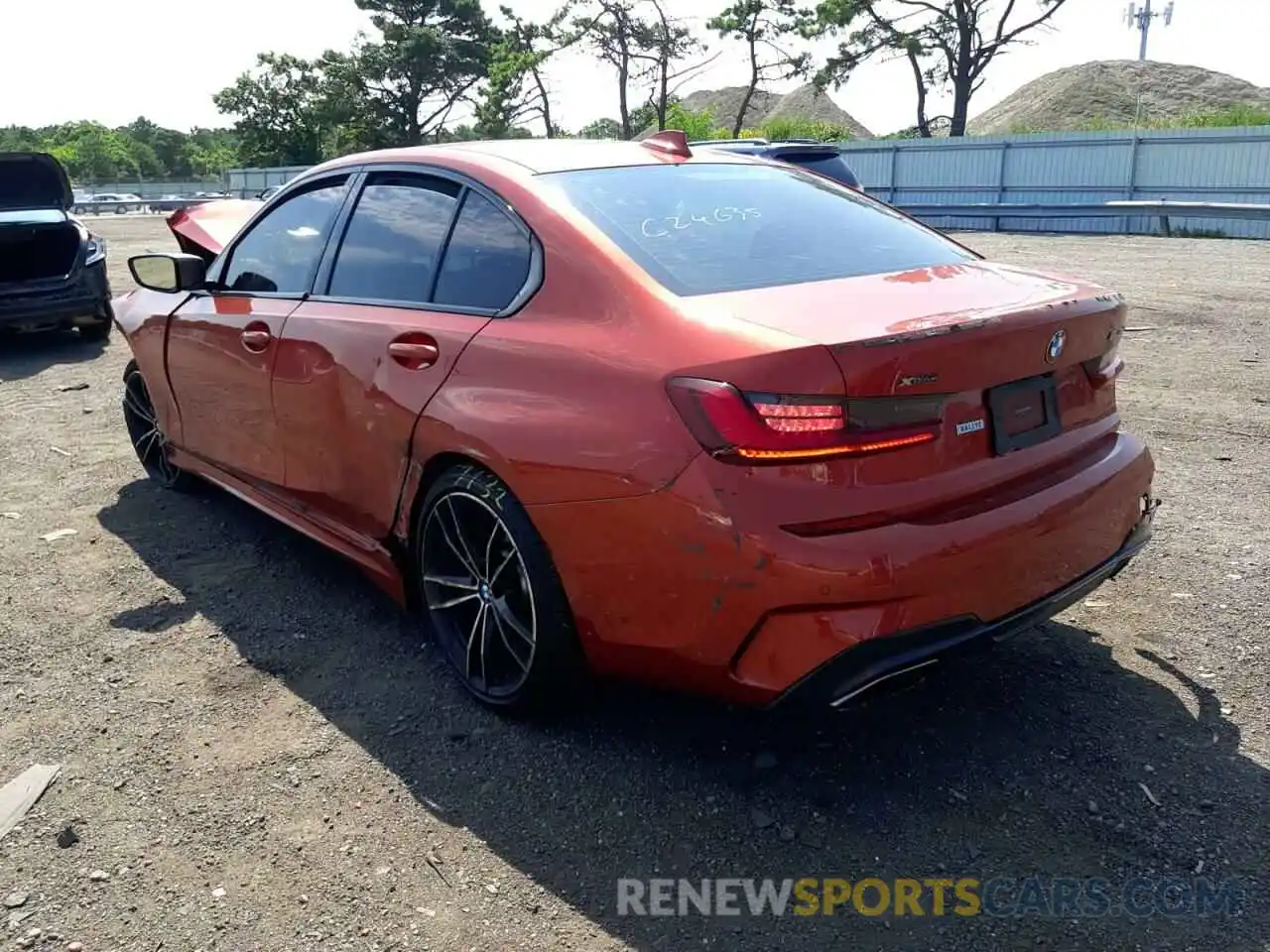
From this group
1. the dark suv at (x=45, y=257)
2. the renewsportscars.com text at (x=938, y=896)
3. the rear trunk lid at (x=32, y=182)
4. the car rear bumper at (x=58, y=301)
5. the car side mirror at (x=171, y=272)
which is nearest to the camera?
the renewsportscars.com text at (x=938, y=896)

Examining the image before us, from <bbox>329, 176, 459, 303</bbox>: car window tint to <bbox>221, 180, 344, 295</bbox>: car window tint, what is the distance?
211mm

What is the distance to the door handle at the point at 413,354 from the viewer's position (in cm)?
312

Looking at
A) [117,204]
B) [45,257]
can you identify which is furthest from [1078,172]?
[117,204]

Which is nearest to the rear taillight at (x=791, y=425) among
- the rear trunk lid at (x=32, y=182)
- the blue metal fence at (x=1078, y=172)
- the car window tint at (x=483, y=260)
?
the car window tint at (x=483, y=260)

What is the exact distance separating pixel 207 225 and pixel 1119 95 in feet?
165

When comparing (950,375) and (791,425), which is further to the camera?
(950,375)

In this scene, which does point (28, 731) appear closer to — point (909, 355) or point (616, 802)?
point (616, 802)

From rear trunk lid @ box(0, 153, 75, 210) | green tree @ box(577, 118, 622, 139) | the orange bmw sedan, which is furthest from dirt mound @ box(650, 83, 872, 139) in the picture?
the orange bmw sedan

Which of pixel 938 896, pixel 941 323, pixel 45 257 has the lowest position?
pixel 938 896

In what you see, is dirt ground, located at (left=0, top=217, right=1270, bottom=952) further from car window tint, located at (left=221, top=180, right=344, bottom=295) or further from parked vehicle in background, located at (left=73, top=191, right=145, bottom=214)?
parked vehicle in background, located at (left=73, top=191, right=145, bottom=214)

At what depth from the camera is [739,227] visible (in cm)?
316

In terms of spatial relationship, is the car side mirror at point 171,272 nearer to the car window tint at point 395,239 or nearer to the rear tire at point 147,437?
the rear tire at point 147,437

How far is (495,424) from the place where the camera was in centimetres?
285

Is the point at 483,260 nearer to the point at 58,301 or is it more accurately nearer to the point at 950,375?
the point at 950,375
